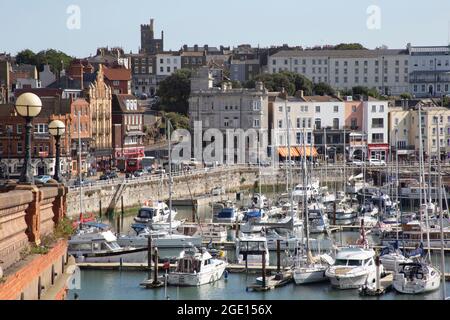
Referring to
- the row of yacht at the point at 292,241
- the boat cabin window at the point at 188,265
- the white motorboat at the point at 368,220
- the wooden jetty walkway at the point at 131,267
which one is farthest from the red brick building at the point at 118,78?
the boat cabin window at the point at 188,265

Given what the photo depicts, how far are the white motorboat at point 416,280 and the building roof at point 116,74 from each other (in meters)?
45.9

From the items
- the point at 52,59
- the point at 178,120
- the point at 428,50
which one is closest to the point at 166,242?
the point at 178,120

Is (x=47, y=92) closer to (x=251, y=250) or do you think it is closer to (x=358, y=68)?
(x=251, y=250)

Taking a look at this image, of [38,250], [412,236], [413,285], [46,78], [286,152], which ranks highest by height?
[46,78]

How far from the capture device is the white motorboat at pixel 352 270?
2578 centimetres

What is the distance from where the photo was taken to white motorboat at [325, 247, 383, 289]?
25781 millimetres

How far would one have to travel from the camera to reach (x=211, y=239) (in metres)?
34.1

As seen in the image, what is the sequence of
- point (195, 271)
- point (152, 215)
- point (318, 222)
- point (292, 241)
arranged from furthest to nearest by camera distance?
point (152, 215) < point (318, 222) < point (292, 241) < point (195, 271)

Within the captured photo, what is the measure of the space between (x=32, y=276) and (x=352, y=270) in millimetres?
16105

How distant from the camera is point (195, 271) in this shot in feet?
86.6

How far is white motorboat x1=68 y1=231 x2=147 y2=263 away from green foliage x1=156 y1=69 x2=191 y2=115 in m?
45.5
